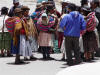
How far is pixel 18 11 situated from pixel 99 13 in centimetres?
234

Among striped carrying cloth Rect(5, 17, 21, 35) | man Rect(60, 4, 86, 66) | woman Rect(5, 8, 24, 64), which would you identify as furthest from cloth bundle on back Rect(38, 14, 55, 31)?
man Rect(60, 4, 86, 66)

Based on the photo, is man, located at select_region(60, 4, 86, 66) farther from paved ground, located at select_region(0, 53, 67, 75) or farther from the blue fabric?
paved ground, located at select_region(0, 53, 67, 75)

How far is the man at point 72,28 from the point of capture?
27.3ft

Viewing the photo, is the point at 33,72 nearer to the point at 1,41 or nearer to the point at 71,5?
the point at 71,5

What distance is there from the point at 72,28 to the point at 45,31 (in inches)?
59.4

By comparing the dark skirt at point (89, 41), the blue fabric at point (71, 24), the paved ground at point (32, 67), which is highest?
the blue fabric at point (71, 24)

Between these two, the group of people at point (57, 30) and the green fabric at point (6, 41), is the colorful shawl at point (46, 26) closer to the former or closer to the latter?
the group of people at point (57, 30)

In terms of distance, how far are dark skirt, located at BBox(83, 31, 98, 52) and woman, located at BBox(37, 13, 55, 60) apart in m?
1.04

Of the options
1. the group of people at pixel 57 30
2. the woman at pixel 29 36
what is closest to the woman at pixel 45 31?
Result: the group of people at pixel 57 30

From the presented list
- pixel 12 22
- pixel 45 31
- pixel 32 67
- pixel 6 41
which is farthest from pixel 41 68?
pixel 6 41

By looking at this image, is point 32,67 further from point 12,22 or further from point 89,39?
point 89,39

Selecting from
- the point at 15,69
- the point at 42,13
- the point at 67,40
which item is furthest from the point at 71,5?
the point at 15,69

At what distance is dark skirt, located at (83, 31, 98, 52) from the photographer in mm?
9203

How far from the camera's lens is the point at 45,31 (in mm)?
9688
